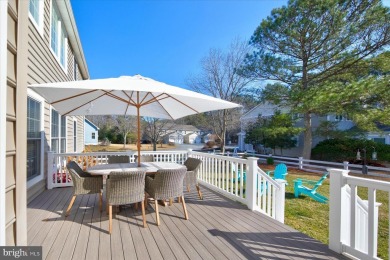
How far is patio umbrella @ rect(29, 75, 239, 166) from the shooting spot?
10.2 ft

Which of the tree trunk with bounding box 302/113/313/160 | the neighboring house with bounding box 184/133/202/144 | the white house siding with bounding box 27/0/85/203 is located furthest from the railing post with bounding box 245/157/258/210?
the neighboring house with bounding box 184/133/202/144

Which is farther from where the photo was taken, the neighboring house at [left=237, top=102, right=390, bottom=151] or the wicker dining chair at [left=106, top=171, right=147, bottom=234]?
the neighboring house at [left=237, top=102, right=390, bottom=151]

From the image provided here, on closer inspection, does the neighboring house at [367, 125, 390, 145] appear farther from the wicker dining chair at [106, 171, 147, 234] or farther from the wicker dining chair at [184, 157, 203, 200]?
the wicker dining chair at [106, 171, 147, 234]

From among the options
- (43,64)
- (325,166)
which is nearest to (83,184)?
(43,64)

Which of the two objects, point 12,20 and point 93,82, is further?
point 93,82

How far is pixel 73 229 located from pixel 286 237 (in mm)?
2958

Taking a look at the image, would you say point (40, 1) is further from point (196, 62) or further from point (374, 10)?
point (374, 10)

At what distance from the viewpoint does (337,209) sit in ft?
8.71

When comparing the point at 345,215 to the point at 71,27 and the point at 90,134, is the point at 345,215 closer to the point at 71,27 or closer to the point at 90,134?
the point at 71,27

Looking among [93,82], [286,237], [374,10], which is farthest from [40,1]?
[374,10]

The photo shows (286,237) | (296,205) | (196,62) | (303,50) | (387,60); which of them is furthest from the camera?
(196,62)

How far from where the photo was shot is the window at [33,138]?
175 inches

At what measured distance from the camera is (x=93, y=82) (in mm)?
3238

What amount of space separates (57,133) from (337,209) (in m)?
7.27
